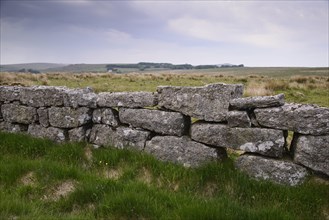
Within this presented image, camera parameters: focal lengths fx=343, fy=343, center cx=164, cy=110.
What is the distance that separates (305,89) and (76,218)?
19961mm

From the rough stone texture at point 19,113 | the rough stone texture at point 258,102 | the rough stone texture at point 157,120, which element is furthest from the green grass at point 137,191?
the rough stone texture at point 19,113

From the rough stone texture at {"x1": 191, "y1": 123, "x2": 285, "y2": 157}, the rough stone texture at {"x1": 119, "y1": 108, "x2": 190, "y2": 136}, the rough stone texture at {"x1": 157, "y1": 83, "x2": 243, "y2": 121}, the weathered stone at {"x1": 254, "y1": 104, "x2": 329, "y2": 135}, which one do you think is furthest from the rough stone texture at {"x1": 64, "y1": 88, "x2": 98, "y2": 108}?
the weathered stone at {"x1": 254, "y1": 104, "x2": 329, "y2": 135}

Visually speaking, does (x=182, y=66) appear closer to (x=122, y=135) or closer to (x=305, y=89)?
(x=305, y=89)

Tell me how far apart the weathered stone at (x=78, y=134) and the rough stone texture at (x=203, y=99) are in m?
2.33

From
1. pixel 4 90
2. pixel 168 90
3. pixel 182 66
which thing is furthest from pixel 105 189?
pixel 182 66

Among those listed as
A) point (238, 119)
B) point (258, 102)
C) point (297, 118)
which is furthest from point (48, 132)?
point (297, 118)

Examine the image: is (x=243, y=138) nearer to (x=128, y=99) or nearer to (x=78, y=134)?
(x=128, y=99)

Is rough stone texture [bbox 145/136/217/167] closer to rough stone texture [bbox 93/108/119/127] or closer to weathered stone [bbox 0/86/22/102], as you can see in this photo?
rough stone texture [bbox 93/108/119/127]

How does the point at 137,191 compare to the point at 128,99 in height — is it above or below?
below

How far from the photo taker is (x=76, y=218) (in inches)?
201

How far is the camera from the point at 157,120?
7762mm

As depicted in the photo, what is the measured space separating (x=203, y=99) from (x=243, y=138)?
1.20 m

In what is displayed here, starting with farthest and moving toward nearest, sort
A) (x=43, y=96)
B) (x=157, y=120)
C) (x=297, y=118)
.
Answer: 1. (x=43, y=96)
2. (x=157, y=120)
3. (x=297, y=118)

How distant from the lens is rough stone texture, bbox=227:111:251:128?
22.3 ft
